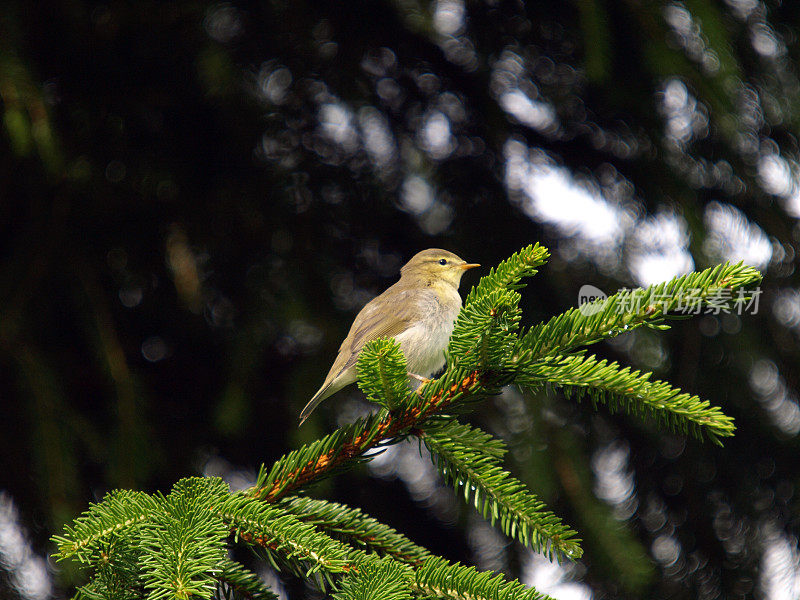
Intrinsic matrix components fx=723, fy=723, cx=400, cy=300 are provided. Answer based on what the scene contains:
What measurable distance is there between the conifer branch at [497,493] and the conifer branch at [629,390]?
210mm

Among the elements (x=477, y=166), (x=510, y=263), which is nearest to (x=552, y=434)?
(x=477, y=166)

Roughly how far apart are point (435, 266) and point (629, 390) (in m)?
2.04

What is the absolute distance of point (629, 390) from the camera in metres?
1.42

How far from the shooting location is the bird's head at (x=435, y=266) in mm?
3361

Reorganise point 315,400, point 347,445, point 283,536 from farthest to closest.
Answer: point 315,400
point 347,445
point 283,536

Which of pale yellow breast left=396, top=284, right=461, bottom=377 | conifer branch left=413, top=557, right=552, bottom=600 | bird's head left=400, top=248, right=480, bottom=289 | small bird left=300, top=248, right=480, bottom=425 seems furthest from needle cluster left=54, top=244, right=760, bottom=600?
bird's head left=400, top=248, right=480, bottom=289

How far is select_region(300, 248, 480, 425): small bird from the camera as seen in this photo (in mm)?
2852

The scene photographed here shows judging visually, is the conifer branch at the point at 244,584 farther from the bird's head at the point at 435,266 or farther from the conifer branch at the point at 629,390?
the bird's head at the point at 435,266

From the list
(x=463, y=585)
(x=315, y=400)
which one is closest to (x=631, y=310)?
(x=463, y=585)

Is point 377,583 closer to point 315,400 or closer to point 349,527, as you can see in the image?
point 349,527

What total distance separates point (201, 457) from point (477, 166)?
6.20ft

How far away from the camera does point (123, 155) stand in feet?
10.3

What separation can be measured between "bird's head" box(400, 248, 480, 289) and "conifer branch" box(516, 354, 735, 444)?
6.02ft

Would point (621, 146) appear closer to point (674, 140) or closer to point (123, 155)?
point (674, 140)
